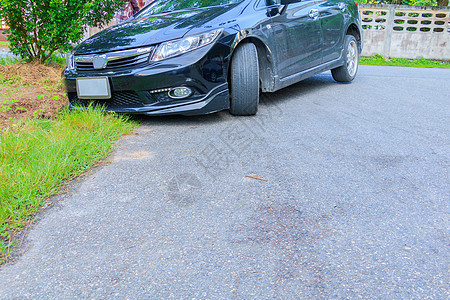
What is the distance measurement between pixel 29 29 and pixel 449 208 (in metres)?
6.06

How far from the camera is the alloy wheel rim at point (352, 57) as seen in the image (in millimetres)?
6016

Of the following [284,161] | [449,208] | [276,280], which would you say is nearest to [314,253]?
[276,280]

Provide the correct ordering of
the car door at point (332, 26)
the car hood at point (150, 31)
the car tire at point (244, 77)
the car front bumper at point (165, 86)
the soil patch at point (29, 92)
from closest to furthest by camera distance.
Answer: the car front bumper at point (165, 86) → the car hood at point (150, 31) → the car tire at point (244, 77) → the soil patch at point (29, 92) → the car door at point (332, 26)

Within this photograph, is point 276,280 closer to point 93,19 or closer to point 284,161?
point 284,161

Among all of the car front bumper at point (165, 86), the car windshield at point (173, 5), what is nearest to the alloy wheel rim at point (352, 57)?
the car windshield at point (173, 5)

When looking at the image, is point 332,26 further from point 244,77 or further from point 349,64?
point 244,77

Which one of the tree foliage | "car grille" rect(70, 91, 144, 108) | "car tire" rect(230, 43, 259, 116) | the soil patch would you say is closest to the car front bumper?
"car grille" rect(70, 91, 144, 108)

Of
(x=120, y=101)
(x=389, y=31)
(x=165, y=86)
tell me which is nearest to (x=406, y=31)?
(x=389, y=31)

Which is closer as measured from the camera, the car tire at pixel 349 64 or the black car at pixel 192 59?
the black car at pixel 192 59

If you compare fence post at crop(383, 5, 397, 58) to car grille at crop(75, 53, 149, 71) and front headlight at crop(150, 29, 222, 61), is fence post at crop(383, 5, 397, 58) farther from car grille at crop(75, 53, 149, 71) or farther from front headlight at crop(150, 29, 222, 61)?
car grille at crop(75, 53, 149, 71)

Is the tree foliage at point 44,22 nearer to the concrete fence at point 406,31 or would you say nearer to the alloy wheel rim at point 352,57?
the alloy wheel rim at point 352,57

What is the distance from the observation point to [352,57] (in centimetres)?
611

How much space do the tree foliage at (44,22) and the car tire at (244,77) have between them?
2.95 m

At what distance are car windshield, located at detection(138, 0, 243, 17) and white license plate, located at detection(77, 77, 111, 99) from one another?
1458mm
